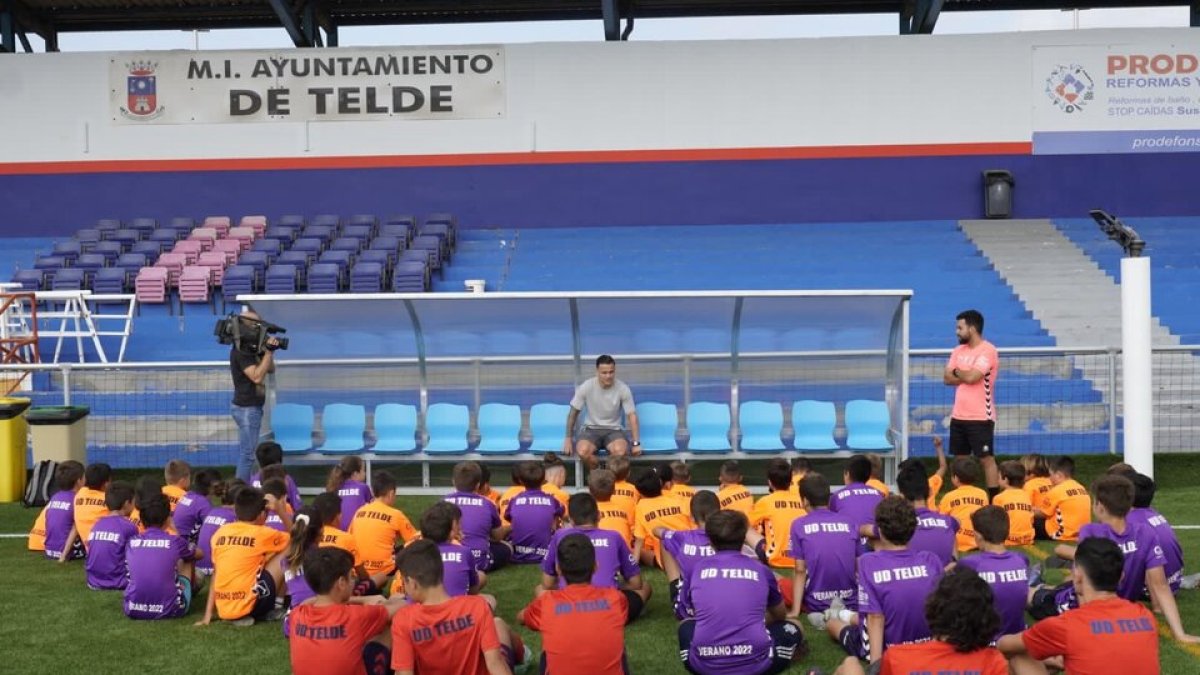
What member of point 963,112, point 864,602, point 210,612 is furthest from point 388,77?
point 864,602

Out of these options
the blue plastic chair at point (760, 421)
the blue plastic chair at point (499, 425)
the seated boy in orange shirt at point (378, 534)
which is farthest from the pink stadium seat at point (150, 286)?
the seated boy in orange shirt at point (378, 534)

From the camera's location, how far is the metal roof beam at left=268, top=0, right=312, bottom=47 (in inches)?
865

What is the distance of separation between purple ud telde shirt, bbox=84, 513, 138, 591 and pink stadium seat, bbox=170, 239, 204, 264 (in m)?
12.4

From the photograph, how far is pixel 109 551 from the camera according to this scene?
27.3ft

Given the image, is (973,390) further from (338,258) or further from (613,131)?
(613,131)

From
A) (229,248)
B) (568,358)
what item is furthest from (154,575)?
(229,248)

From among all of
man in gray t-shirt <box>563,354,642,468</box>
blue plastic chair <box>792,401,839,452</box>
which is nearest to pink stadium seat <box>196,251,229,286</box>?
man in gray t-shirt <box>563,354,642,468</box>

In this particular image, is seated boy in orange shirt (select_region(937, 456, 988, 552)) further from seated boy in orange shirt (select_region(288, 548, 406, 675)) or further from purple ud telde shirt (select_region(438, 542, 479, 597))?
seated boy in orange shirt (select_region(288, 548, 406, 675))

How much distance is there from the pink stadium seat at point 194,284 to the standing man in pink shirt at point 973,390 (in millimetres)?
12372

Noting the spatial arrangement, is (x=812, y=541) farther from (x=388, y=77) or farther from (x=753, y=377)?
(x=388, y=77)

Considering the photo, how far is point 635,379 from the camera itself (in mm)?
12984

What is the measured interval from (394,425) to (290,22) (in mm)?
12306

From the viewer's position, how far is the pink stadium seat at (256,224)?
21542 mm

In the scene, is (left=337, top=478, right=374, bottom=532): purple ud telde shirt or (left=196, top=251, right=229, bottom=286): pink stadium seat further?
(left=196, top=251, right=229, bottom=286): pink stadium seat
